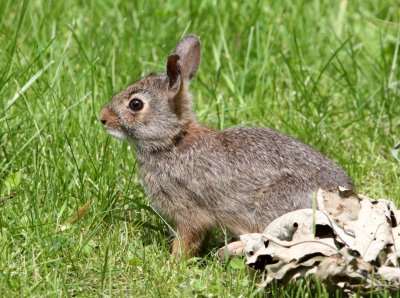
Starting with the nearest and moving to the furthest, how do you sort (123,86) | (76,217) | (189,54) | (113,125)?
(76,217), (113,125), (189,54), (123,86)

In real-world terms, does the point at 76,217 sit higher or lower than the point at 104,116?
A: lower

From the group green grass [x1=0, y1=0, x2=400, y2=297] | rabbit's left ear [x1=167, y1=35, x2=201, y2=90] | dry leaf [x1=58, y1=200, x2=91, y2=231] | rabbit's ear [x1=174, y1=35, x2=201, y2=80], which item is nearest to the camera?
green grass [x1=0, y1=0, x2=400, y2=297]

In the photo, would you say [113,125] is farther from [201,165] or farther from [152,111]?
[201,165]

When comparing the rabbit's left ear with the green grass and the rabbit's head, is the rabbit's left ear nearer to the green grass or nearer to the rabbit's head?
the rabbit's head

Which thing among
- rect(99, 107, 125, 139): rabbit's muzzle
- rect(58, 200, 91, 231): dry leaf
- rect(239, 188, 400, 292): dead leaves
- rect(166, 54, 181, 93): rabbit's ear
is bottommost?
rect(58, 200, 91, 231): dry leaf

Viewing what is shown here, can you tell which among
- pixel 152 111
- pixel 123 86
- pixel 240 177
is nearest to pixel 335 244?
pixel 240 177

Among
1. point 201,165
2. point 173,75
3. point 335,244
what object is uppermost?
point 173,75

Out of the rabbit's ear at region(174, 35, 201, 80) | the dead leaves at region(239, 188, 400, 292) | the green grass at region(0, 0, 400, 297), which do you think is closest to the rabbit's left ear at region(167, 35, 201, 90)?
the rabbit's ear at region(174, 35, 201, 80)

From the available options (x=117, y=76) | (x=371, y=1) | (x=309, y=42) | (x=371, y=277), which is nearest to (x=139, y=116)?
(x=117, y=76)
